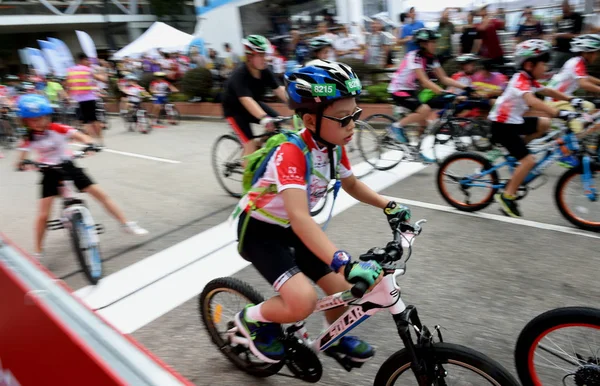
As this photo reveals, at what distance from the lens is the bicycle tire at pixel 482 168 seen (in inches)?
212

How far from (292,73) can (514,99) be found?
3556mm

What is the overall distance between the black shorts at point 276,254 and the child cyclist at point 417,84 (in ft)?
16.2

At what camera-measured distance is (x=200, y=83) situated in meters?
15.1

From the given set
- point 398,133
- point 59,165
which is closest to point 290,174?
point 59,165

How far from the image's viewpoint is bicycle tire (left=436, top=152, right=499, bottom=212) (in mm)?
5395

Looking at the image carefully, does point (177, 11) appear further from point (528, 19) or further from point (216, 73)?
point (528, 19)

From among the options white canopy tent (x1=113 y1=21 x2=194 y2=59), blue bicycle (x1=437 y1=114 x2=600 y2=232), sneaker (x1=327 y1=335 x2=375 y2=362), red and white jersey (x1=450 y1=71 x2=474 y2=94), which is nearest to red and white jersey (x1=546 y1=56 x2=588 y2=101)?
blue bicycle (x1=437 y1=114 x2=600 y2=232)

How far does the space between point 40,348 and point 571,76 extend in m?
6.33

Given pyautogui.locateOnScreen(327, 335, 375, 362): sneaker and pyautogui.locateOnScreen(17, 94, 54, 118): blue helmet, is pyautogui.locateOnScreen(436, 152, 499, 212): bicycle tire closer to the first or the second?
pyautogui.locateOnScreen(327, 335, 375, 362): sneaker

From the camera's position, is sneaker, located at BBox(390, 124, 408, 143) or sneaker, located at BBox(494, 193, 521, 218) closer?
sneaker, located at BBox(494, 193, 521, 218)

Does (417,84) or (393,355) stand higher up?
(417,84)

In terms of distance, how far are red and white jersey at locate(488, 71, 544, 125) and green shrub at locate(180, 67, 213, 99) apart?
449 inches

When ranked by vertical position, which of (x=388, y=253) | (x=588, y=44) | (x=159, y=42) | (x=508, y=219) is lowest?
(x=508, y=219)

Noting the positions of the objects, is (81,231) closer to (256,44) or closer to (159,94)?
(256,44)
